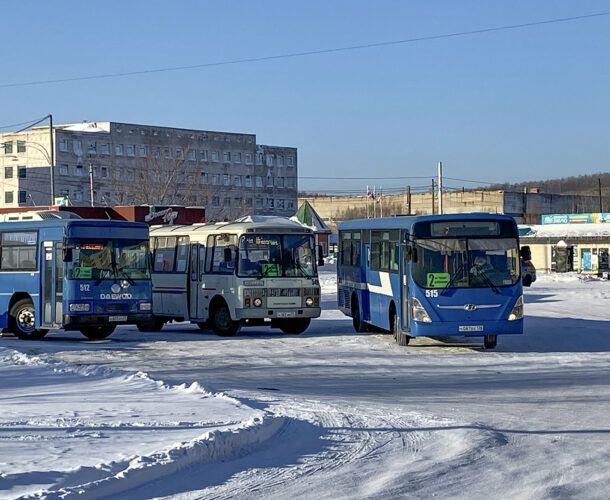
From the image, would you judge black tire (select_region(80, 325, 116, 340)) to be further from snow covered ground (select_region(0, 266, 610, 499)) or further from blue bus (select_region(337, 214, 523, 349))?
blue bus (select_region(337, 214, 523, 349))

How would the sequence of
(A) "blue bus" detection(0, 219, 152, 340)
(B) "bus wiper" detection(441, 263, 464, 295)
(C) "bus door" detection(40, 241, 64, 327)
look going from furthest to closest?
(C) "bus door" detection(40, 241, 64, 327), (A) "blue bus" detection(0, 219, 152, 340), (B) "bus wiper" detection(441, 263, 464, 295)

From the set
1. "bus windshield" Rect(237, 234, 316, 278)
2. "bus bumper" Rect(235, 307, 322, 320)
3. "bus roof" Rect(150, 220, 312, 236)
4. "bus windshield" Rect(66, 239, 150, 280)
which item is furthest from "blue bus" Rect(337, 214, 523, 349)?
"bus windshield" Rect(66, 239, 150, 280)

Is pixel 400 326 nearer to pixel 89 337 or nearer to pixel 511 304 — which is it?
pixel 511 304

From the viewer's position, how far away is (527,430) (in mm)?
12141

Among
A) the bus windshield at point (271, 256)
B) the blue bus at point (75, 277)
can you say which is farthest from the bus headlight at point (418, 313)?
the blue bus at point (75, 277)

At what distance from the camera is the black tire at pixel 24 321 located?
25891 mm

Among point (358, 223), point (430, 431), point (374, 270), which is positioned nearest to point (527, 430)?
point (430, 431)

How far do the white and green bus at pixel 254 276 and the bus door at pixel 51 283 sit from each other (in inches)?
151

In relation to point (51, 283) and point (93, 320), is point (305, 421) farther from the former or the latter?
point (51, 283)

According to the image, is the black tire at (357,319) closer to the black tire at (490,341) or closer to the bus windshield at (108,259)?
the black tire at (490,341)

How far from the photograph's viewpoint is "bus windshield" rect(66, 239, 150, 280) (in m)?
24.5

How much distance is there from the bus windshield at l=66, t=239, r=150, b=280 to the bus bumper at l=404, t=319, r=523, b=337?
22.8 feet

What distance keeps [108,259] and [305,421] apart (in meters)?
13.2

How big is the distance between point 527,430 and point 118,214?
31169mm
